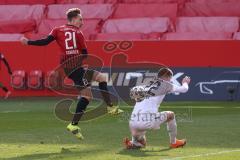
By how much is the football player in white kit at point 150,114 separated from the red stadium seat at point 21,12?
20.9m

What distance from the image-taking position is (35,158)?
33.0 ft

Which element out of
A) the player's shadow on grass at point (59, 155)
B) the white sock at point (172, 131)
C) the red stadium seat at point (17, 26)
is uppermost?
the white sock at point (172, 131)

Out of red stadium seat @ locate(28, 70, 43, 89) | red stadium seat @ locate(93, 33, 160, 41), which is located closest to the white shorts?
red stadium seat @ locate(28, 70, 43, 89)

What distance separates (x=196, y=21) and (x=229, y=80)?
6.61m

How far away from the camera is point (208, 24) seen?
2831 centimetres

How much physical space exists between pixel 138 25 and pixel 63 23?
3.11m

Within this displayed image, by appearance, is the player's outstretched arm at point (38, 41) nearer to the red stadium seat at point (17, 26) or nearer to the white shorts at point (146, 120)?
the white shorts at point (146, 120)

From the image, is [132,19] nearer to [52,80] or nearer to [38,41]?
[52,80]

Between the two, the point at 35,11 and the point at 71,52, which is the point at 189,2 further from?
the point at 71,52

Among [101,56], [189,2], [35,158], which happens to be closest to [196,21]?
[189,2]

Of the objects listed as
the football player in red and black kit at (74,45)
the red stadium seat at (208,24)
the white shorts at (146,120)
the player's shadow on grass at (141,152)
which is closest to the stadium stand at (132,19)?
the red stadium seat at (208,24)

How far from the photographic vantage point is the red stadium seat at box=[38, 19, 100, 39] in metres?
29.7

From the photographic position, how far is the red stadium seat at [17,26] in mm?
30531

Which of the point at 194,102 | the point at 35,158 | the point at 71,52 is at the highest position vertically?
the point at 71,52
